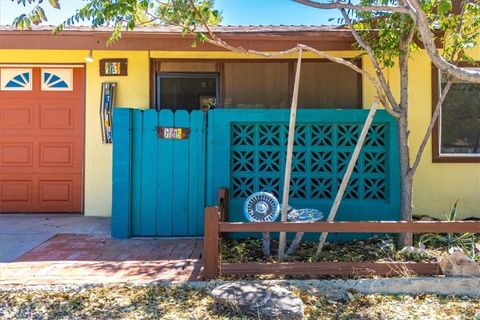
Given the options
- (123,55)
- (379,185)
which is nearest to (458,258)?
(379,185)

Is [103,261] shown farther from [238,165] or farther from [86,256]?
[238,165]

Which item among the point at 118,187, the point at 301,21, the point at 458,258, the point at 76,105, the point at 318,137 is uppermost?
the point at 301,21

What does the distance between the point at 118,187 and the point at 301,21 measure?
425 cm

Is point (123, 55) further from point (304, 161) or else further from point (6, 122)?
point (304, 161)

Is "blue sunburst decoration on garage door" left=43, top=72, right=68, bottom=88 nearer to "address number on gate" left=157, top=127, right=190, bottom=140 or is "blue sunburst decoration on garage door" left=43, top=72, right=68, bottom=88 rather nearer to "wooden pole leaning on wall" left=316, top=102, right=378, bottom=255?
"address number on gate" left=157, top=127, right=190, bottom=140

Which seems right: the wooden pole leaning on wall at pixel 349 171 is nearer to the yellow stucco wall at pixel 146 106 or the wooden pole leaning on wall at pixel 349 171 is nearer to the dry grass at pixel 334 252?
the dry grass at pixel 334 252

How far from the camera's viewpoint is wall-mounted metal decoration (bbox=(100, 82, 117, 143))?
7.01m

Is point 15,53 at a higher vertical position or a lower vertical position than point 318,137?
higher

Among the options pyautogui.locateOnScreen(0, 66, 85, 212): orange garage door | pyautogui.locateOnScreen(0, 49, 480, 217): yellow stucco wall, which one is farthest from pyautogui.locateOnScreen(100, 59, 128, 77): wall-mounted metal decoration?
pyautogui.locateOnScreen(0, 66, 85, 212): orange garage door

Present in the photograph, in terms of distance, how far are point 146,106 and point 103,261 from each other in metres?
2.98

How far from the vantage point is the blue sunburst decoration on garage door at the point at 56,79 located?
728cm

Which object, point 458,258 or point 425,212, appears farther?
point 425,212

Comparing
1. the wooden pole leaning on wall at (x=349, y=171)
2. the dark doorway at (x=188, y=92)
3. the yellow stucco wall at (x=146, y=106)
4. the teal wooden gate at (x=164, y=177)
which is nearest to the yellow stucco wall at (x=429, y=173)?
the yellow stucco wall at (x=146, y=106)

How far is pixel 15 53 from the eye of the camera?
723 centimetres
